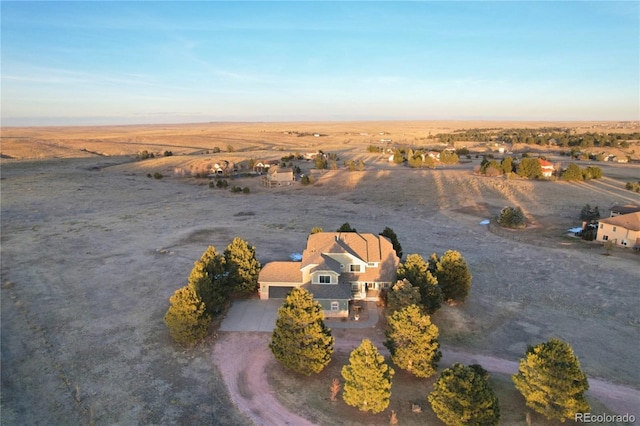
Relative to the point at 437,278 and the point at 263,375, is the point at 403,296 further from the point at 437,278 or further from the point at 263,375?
the point at 263,375

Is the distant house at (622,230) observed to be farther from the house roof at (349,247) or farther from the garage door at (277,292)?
the garage door at (277,292)

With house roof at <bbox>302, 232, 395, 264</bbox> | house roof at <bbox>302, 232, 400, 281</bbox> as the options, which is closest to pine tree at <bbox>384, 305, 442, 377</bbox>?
house roof at <bbox>302, 232, 400, 281</bbox>

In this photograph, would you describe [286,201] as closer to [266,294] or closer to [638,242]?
[266,294]

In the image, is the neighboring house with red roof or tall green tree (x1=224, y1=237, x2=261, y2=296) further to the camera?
tall green tree (x1=224, y1=237, x2=261, y2=296)

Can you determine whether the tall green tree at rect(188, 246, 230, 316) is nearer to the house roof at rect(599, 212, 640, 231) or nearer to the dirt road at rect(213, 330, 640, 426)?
the dirt road at rect(213, 330, 640, 426)

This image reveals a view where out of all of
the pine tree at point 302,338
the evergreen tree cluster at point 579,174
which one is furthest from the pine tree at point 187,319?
the evergreen tree cluster at point 579,174

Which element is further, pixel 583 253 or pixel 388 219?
pixel 388 219

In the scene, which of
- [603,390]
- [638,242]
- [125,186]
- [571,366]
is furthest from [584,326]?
[125,186]
